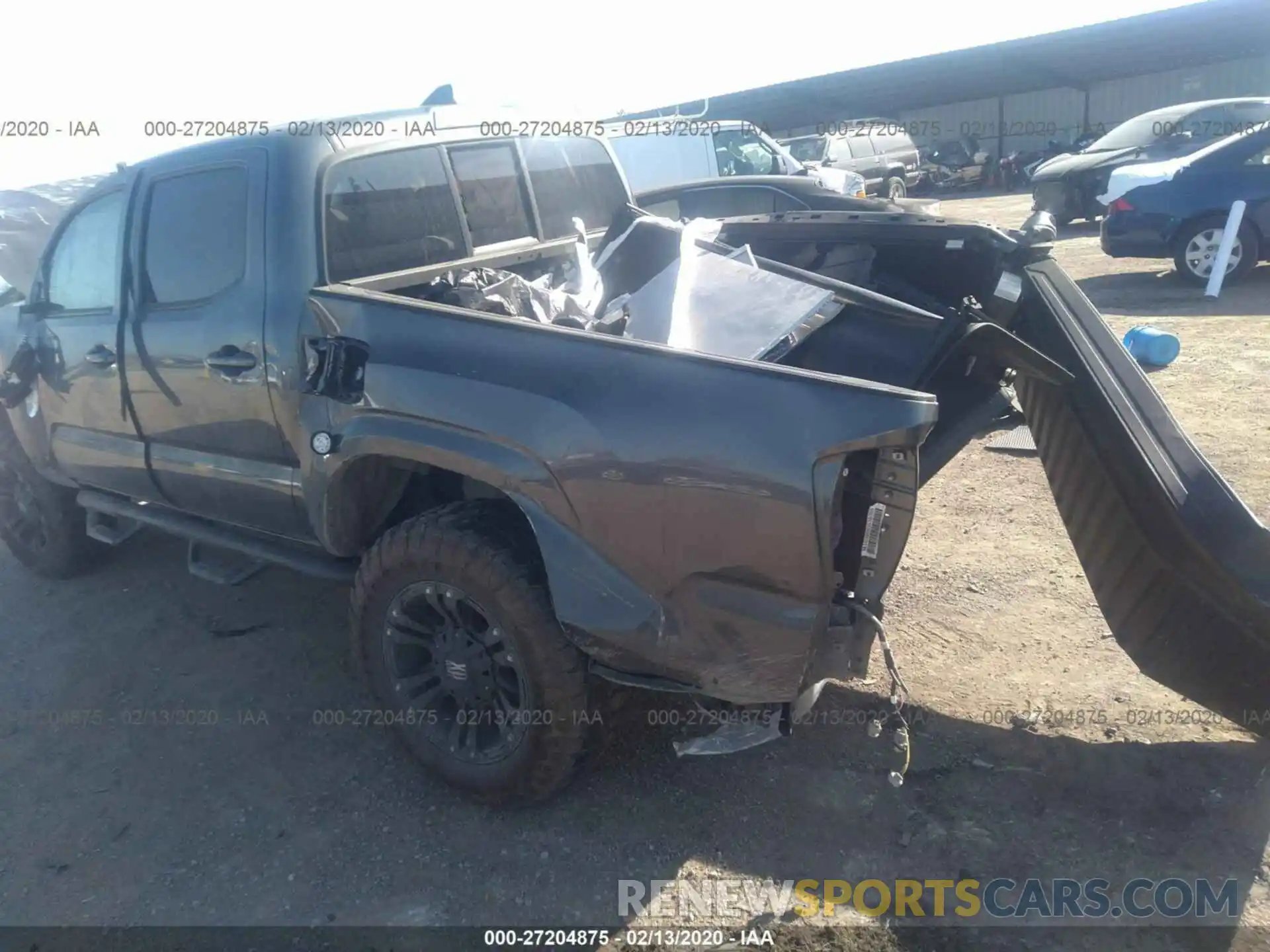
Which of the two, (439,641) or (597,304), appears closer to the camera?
(439,641)

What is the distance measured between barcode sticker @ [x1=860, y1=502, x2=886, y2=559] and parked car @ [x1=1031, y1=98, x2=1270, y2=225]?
445 inches

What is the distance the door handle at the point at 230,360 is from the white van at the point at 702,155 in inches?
343

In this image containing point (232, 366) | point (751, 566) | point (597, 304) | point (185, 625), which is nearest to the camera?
point (751, 566)

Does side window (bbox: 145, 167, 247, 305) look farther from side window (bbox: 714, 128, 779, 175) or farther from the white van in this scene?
side window (bbox: 714, 128, 779, 175)

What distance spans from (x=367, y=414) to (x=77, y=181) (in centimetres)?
978

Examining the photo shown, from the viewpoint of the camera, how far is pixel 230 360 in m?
3.29

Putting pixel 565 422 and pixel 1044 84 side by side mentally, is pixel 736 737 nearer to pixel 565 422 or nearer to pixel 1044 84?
pixel 565 422

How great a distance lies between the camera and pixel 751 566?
2412 millimetres

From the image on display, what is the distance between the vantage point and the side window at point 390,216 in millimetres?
3258

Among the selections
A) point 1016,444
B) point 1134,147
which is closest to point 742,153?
point 1134,147

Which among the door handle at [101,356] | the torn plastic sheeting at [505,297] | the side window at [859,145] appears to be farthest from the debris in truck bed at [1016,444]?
the side window at [859,145]

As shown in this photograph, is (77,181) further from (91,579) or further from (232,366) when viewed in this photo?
(232,366)

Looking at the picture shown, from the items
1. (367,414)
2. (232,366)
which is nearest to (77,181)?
(232,366)

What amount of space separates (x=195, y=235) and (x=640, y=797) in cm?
268
